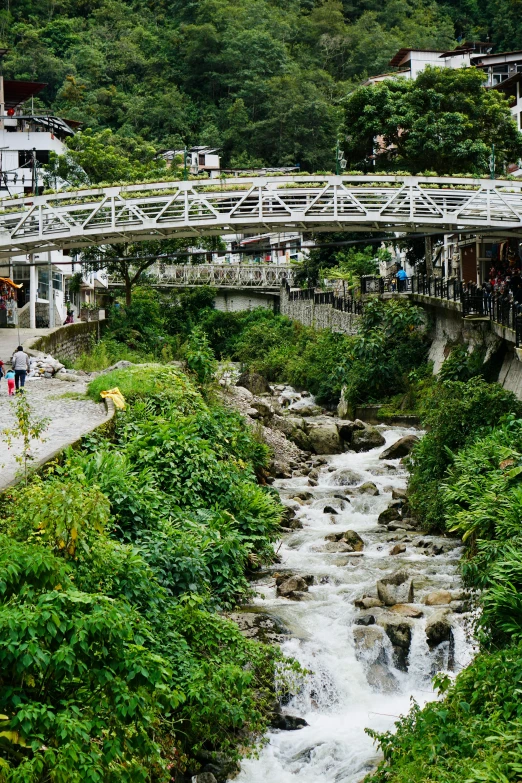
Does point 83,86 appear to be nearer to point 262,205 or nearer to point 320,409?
point 320,409

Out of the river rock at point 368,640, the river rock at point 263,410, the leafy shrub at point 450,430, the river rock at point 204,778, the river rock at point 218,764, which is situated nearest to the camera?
the river rock at point 204,778

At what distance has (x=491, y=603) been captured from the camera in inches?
545

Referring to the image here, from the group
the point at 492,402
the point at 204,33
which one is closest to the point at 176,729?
the point at 492,402

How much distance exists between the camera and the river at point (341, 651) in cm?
1348

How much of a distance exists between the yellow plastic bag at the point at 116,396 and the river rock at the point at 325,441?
8.31 metres

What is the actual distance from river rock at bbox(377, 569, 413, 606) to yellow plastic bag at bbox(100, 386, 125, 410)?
7.04m

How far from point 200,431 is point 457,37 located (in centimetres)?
8137

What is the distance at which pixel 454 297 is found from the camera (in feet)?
105

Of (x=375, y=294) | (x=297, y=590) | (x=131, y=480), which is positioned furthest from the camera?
(x=375, y=294)

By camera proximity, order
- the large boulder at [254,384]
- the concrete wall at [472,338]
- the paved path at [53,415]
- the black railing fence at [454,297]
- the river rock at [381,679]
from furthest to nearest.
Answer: the large boulder at [254,384]
the concrete wall at [472,338]
the black railing fence at [454,297]
the paved path at [53,415]
the river rock at [381,679]

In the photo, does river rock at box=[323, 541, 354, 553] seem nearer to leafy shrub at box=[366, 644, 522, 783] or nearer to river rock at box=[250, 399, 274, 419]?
leafy shrub at box=[366, 644, 522, 783]

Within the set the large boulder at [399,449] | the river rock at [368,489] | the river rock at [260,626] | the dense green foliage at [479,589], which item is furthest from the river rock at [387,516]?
the river rock at [260,626]

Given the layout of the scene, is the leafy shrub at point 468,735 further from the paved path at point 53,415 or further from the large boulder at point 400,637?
the paved path at point 53,415

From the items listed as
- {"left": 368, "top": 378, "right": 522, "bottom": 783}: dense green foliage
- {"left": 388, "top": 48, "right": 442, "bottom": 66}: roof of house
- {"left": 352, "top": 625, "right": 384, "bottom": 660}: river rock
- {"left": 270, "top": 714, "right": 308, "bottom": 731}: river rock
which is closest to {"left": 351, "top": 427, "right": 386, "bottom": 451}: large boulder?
{"left": 368, "top": 378, "right": 522, "bottom": 783}: dense green foliage
